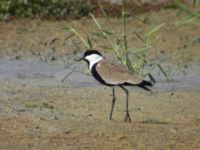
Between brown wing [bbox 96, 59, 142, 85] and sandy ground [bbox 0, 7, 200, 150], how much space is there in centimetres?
41

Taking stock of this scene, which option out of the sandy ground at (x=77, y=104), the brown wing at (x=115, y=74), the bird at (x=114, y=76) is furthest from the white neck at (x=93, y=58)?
the sandy ground at (x=77, y=104)

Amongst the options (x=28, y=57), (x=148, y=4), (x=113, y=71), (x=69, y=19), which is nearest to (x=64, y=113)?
(x=113, y=71)

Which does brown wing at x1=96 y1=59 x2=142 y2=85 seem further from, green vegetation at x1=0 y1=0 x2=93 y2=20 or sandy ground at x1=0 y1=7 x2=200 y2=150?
green vegetation at x1=0 y1=0 x2=93 y2=20

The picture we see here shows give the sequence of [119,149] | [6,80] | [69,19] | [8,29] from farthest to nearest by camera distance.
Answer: [69,19] → [8,29] → [6,80] → [119,149]

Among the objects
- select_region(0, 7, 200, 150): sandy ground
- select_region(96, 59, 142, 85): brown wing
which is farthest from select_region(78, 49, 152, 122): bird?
select_region(0, 7, 200, 150): sandy ground

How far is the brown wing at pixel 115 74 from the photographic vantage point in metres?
10.4

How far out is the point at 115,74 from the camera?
1052 centimetres

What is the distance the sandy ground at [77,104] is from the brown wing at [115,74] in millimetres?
409

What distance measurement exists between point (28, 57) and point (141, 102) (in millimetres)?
4828

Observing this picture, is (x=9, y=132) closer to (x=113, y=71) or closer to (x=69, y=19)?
(x=113, y=71)

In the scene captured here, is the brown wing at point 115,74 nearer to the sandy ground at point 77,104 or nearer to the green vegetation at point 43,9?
the sandy ground at point 77,104

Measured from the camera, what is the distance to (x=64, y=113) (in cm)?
1084

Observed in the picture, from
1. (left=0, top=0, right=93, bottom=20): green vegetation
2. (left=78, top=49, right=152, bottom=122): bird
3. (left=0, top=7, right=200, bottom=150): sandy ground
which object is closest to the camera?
(left=0, top=7, right=200, bottom=150): sandy ground

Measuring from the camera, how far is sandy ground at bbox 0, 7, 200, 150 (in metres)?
9.34
